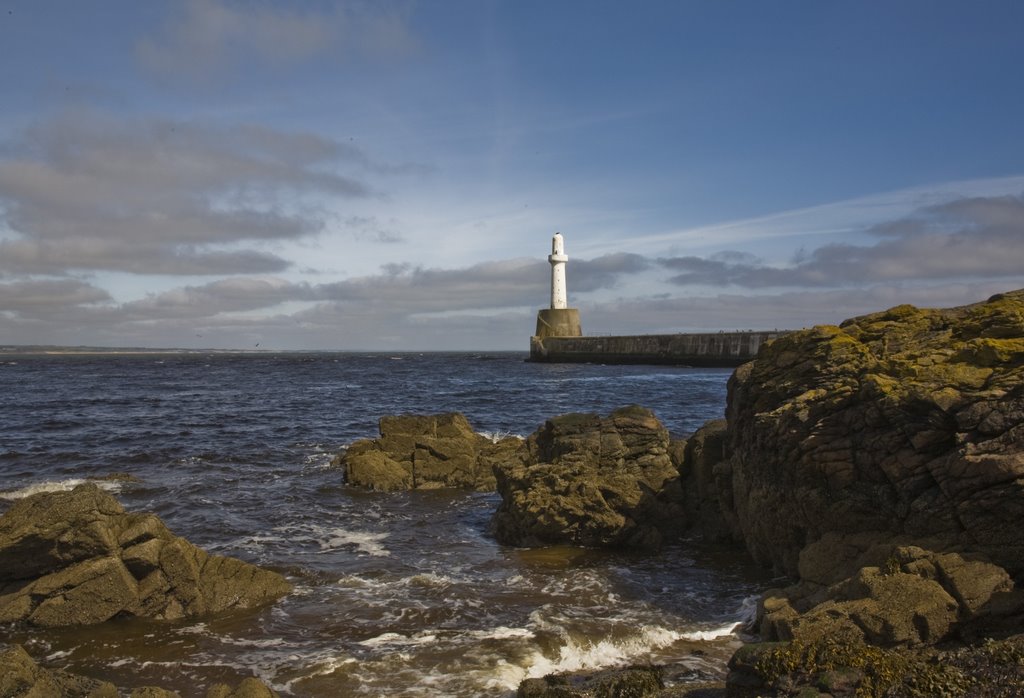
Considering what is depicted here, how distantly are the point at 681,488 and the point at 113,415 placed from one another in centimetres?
3077

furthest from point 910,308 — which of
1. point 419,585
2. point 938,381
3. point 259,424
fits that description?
point 259,424

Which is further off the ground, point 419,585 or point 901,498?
point 901,498

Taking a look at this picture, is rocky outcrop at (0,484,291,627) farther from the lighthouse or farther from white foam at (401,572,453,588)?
the lighthouse

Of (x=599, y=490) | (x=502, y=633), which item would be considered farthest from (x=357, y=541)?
(x=502, y=633)

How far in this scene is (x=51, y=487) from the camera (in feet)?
59.9

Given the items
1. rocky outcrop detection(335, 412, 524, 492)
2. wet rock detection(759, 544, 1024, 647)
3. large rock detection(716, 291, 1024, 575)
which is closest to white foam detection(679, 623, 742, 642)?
wet rock detection(759, 544, 1024, 647)

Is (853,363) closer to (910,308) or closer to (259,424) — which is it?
(910,308)

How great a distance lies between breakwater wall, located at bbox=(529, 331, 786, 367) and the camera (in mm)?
74250

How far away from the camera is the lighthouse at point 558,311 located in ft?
292

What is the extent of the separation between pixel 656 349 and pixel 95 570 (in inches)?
3211

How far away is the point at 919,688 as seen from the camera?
5.30 meters

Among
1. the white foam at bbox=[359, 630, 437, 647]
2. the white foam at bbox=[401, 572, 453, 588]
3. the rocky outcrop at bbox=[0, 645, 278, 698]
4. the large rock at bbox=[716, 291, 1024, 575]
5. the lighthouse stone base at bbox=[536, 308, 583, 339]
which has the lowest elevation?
the white foam at bbox=[401, 572, 453, 588]

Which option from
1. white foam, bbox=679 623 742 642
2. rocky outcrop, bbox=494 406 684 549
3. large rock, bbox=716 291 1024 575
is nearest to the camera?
large rock, bbox=716 291 1024 575

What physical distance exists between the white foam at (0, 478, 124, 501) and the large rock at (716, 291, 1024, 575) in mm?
15861
